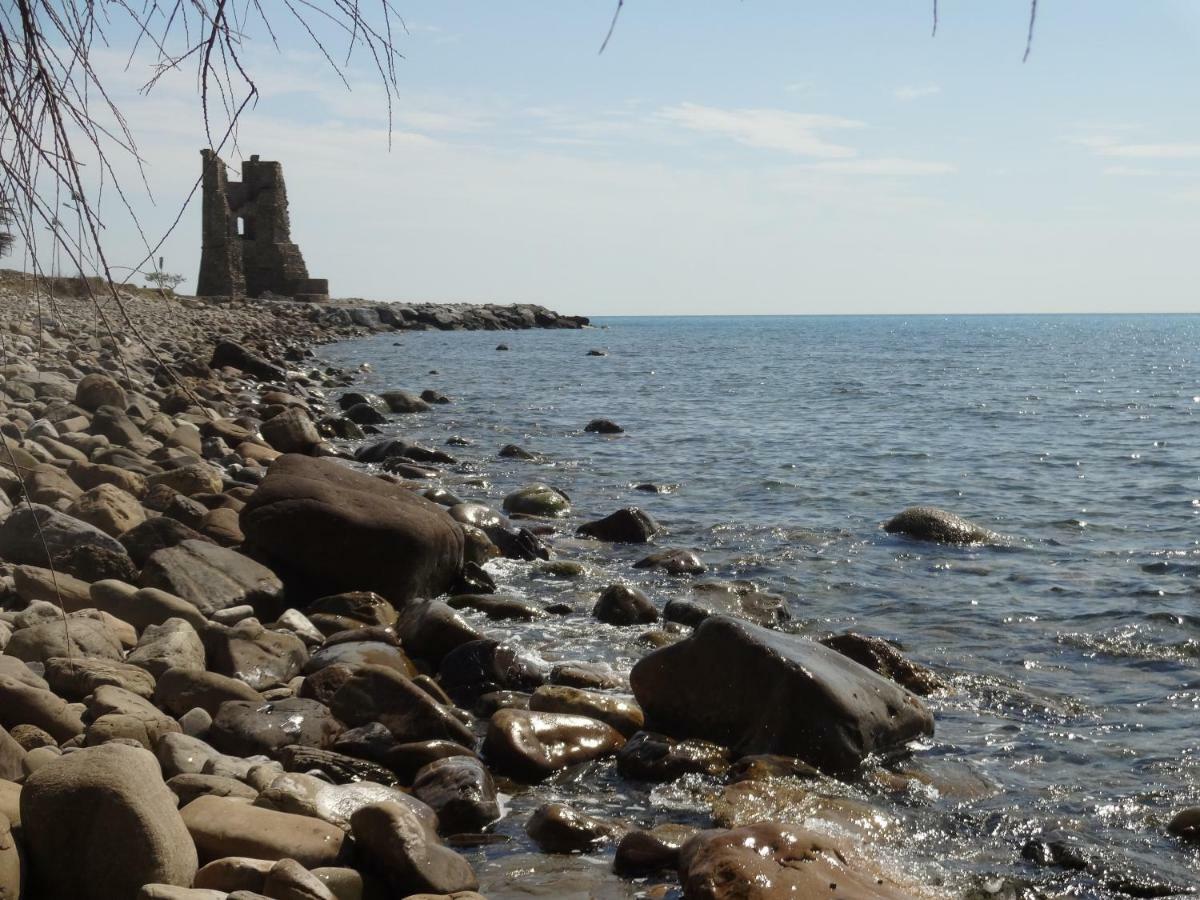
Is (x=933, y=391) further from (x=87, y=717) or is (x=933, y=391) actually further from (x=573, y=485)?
(x=87, y=717)

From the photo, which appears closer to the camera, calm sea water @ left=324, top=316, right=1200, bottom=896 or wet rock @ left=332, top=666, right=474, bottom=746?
calm sea water @ left=324, top=316, right=1200, bottom=896

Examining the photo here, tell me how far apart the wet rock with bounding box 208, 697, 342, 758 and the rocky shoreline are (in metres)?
0.01

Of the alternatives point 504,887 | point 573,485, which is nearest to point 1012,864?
point 504,887

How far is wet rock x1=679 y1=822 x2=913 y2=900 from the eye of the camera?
3.77 m

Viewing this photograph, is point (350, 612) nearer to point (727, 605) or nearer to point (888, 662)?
point (727, 605)

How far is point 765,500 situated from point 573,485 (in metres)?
2.25

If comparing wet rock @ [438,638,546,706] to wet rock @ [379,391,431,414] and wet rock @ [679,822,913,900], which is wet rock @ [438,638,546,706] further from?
wet rock @ [379,391,431,414]

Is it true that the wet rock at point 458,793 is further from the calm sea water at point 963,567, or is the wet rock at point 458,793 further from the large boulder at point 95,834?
the large boulder at point 95,834

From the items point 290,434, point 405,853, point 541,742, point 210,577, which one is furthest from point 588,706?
point 290,434

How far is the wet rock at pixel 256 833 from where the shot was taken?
3.46 metres

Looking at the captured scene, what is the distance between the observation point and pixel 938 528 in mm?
10438

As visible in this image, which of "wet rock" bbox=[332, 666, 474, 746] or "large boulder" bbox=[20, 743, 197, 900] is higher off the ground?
"large boulder" bbox=[20, 743, 197, 900]

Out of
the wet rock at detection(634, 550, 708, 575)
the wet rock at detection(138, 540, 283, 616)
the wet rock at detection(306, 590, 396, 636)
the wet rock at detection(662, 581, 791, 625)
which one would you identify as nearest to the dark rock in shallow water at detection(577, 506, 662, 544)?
the wet rock at detection(634, 550, 708, 575)

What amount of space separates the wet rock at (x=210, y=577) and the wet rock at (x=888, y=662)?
3.24 metres
